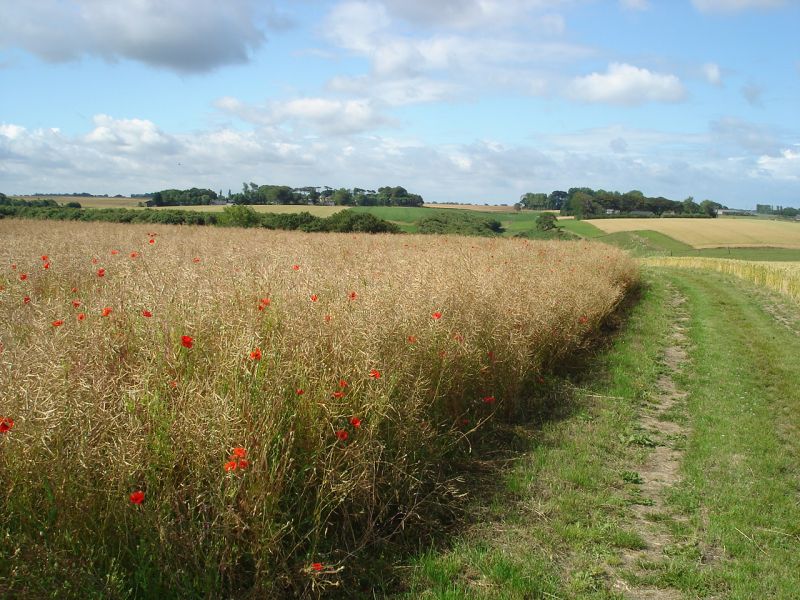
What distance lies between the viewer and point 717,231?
58.8 metres

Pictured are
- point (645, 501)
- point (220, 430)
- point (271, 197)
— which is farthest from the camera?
point (271, 197)

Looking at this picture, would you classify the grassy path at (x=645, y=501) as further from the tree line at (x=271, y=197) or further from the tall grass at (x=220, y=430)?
the tree line at (x=271, y=197)

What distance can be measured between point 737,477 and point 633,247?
50789 millimetres

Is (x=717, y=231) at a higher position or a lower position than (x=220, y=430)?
higher

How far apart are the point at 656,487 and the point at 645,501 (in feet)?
1.36

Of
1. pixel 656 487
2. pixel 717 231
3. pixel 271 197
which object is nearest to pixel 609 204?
pixel 717 231

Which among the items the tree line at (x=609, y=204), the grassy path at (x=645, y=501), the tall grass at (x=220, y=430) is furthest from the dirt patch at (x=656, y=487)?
the tree line at (x=609, y=204)

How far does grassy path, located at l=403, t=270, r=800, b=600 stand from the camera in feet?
12.0

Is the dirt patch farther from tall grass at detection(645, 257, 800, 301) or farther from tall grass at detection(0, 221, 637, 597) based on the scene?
tall grass at detection(645, 257, 800, 301)

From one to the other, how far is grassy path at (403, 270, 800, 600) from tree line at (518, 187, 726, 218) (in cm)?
6672

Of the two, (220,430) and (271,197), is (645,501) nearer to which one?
(220,430)

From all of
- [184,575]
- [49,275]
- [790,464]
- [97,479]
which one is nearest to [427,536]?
[184,575]

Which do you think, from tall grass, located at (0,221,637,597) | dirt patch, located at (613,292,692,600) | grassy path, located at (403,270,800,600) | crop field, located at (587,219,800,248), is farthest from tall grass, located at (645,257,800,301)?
crop field, located at (587,219,800,248)

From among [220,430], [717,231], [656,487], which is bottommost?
[656,487]
